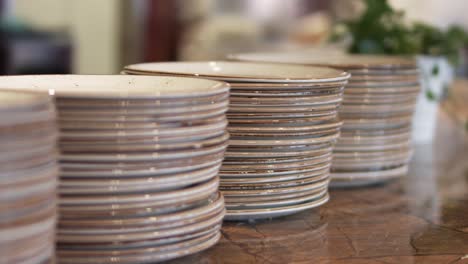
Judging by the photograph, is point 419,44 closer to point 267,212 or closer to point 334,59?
point 334,59

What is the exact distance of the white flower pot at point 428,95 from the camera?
182 cm

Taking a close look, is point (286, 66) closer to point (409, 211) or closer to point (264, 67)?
point (264, 67)

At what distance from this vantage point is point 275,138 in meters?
1.00

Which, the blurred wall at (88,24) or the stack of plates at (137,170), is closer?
the stack of plates at (137,170)

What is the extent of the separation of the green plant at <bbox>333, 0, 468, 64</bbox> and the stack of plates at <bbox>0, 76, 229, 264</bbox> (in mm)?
1061

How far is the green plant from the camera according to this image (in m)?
1.81

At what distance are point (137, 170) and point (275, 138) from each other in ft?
0.94

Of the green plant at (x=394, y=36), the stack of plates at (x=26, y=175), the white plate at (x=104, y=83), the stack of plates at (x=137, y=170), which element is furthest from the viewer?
the green plant at (x=394, y=36)

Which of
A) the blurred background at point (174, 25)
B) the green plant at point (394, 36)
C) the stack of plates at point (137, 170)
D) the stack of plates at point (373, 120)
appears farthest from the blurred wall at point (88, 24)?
the stack of plates at point (137, 170)

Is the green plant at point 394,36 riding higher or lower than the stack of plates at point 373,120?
higher

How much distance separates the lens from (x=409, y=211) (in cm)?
116

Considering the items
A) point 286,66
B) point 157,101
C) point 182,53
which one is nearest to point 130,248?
A: point 157,101

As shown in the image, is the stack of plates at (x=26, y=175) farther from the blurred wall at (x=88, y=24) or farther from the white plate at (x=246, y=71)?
the blurred wall at (x=88, y=24)

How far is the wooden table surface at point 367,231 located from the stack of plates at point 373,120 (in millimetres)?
34
